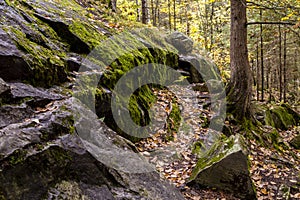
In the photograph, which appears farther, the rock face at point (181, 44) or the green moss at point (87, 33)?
the rock face at point (181, 44)

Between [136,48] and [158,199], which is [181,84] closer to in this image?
[136,48]

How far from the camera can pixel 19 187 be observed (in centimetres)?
267

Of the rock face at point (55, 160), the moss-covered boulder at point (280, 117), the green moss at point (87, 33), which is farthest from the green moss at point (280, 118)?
the rock face at point (55, 160)

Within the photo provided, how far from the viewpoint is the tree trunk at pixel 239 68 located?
8.35m

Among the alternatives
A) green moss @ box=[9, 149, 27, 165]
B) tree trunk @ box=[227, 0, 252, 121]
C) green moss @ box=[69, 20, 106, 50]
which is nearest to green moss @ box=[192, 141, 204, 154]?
tree trunk @ box=[227, 0, 252, 121]

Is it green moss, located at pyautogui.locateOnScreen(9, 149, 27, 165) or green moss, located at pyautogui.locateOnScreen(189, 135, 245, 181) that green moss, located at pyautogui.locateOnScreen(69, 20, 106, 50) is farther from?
green moss, located at pyautogui.locateOnScreen(9, 149, 27, 165)

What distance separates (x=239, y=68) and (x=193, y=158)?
3907 mm

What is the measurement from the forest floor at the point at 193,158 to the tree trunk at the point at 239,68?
98cm

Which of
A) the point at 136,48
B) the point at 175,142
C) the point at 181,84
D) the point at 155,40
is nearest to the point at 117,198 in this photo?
the point at 175,142

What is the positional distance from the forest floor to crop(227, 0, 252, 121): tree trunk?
3.22 feet

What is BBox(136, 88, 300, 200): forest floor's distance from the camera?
5234 mm

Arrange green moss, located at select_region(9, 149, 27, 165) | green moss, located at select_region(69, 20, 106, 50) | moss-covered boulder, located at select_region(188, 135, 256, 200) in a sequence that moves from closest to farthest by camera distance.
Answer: green moss, located at select_region(9, 149, 27, 165) < moss-covered boulder, located at select_region(188, 135, 256, 200) < green moss, located at select_region(69, 20, 106, 50)

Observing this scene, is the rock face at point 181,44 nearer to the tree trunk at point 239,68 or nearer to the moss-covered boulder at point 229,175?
the tree trunk at point 239,68

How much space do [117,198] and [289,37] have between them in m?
17.5
